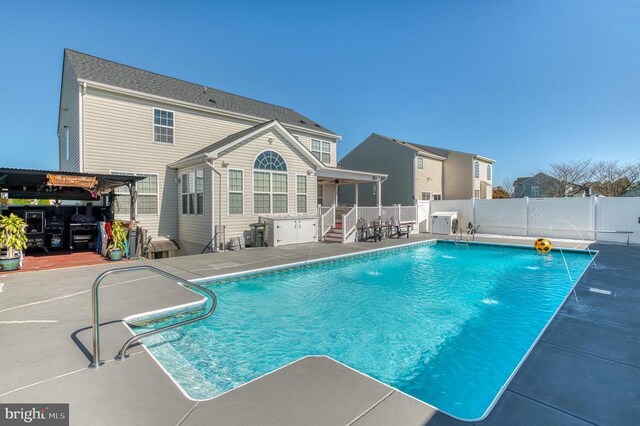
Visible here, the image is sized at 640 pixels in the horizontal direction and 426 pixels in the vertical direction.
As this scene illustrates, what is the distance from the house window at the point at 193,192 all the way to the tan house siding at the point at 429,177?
15.5 meters

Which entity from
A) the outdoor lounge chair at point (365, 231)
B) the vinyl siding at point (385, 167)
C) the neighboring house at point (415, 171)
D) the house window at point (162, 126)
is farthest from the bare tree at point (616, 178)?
the house window at point (162, 126)

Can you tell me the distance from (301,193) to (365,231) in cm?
372

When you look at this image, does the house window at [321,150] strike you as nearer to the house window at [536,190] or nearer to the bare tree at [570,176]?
the bare tree at [570,176]

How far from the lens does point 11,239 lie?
7.64m

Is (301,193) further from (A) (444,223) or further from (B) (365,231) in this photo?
(A) (444,223)

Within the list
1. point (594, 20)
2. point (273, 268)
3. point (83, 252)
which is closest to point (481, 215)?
point (594, 20)

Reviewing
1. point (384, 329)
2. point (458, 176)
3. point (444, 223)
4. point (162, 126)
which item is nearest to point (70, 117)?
point (162, 126)

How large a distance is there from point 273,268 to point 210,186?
493 centimetres

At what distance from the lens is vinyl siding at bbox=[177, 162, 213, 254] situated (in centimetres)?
1189

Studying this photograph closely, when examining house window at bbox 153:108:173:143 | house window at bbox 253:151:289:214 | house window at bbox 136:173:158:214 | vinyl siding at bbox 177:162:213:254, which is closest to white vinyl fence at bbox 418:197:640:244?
house window at bbox 253:151:289:214

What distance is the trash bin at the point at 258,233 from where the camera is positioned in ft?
41.5

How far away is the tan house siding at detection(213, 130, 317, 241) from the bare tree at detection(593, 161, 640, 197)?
97.8 feet

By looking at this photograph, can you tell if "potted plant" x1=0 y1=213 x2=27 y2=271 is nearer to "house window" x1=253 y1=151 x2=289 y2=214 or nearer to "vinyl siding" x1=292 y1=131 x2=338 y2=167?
"house window" x1=253 y1=151 x2=289 y2=214

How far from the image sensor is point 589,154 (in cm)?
2973
